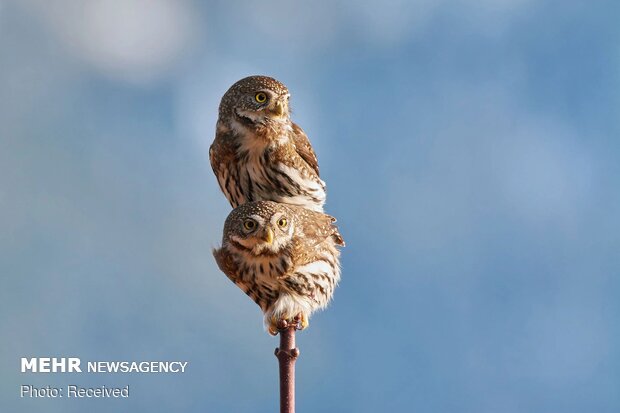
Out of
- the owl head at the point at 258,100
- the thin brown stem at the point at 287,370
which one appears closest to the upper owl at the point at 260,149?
the owl head at the point at 258,100

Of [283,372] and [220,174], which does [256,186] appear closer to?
[220,174]

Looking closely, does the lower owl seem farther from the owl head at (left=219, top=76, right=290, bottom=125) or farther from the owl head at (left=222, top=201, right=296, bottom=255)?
the owl head at (left=219, top=76, right=290, bottom=125)

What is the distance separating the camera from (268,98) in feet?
21.6

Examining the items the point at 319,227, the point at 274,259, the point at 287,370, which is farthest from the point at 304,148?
the point at 287,370

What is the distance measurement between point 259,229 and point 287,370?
89 cm

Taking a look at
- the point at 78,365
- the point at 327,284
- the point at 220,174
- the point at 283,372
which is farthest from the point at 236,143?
the point at 78,365

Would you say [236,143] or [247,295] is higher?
[236,143]

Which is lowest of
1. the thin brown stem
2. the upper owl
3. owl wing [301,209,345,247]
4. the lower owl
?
the thin brown stem

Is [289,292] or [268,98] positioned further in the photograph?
[268,98]

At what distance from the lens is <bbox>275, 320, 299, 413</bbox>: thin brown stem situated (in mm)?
5570

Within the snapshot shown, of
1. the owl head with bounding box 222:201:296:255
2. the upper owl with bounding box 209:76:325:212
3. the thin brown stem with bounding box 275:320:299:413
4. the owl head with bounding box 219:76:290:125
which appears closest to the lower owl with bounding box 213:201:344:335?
the owl head with bounding box 222:201:296:255

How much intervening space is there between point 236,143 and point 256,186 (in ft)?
1.15

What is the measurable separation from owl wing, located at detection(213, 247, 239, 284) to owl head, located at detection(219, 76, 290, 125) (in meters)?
1.12

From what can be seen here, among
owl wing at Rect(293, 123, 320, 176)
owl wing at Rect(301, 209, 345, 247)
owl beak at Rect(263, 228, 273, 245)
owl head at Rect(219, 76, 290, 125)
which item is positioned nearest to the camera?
owl beak at Rect(263, 228, 273, 245)
